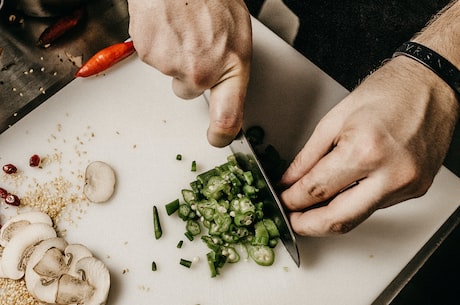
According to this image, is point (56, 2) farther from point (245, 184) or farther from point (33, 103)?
point (245, 184)

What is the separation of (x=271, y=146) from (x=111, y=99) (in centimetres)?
61

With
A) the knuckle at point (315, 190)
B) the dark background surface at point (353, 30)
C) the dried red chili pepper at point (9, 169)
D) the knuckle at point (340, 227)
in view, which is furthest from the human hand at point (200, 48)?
the dark background surface at point (353, 30)

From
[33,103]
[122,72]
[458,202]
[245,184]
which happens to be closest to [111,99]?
[122,72]

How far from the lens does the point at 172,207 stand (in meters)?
1.80

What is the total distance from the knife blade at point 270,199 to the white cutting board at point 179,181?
0.11m

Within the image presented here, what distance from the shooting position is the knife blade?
1547 mm

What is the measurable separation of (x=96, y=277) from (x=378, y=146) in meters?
0.97

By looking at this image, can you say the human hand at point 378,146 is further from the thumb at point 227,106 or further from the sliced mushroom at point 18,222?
the sliced mushroom at point 18,222

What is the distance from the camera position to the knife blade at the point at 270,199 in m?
1.55

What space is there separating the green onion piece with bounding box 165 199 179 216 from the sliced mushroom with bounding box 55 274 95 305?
341 millimetres

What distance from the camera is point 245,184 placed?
1738mm

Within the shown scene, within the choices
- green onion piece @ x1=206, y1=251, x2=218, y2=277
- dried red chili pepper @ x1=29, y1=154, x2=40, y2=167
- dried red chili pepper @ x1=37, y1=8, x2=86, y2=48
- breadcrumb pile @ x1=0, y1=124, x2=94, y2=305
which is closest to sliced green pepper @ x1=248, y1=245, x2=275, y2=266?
green onion piece @ x1=206, y1=251, x2=218, y2=277

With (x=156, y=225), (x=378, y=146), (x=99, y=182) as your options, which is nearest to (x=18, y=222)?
(x=99, y=182)

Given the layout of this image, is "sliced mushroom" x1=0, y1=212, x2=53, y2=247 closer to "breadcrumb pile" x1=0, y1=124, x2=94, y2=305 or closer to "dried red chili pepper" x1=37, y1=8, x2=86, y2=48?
"breadcrumb pile" x1=0, y1=124, x2=94, y2=305
